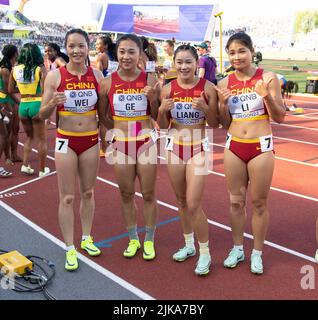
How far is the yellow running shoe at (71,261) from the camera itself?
12.2 ft

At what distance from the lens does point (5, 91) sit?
21.9ft

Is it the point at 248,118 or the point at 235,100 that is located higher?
the point at 235,100

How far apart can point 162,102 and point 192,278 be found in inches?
63.2

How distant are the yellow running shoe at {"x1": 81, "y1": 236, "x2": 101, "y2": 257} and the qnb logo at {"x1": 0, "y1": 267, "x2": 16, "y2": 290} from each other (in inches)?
30.2

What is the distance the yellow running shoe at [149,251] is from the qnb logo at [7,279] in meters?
1.23

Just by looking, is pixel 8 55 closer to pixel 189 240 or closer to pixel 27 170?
pixel 27 170

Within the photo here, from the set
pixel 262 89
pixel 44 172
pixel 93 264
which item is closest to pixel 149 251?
pixel 93 264

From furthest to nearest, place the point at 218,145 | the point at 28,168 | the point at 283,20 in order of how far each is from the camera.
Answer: the point at 283,20
the point at 218,145
the point at 28,168

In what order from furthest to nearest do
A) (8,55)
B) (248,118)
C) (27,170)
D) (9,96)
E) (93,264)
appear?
(9,96) → (27,170) → (8,55) → (93,264) → (248,118)

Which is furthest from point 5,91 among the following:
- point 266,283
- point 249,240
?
point 266,283

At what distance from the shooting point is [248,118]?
3.38 metres

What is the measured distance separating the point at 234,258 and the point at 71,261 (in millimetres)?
1549

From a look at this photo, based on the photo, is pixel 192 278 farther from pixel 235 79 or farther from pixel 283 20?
pixel 283 20

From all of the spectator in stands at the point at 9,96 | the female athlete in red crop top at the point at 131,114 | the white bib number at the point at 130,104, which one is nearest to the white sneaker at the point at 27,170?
the spectator in stands at the point at 9,96
